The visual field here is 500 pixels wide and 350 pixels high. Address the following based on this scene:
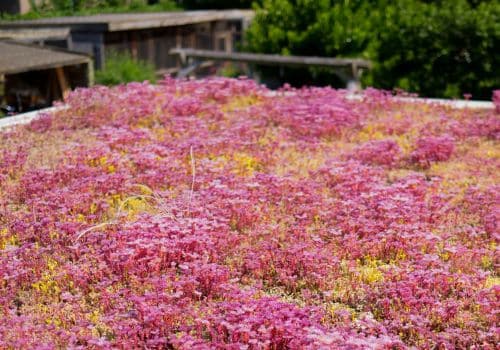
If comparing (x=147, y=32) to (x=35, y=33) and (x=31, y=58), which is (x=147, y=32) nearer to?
(x=35, y=33)

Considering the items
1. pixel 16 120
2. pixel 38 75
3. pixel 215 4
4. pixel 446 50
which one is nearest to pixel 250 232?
pixel 16 120

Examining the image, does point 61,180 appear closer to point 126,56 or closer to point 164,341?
point 164,341

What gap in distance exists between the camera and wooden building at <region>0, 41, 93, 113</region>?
54.6ft

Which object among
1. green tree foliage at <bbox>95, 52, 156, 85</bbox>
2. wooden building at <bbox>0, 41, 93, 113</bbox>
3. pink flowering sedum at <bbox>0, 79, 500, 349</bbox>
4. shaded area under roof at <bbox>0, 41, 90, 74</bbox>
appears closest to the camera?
pink flowering sedum at <bbox>0, 79, 500, 349</bbox>

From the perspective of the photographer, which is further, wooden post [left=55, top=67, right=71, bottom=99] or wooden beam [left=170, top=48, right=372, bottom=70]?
wooden post [left=55, top=67, right=71, bottom=99]

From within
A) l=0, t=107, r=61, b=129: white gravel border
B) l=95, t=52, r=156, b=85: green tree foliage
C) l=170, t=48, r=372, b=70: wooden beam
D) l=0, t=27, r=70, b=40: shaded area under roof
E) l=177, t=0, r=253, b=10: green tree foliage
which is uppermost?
l=177, t=0, r=253, b=10: green tree foliage

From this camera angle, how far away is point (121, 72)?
2194cm

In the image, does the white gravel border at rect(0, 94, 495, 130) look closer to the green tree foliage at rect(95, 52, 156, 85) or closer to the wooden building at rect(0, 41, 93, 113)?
the wooden building at rect(0, 41, 93, 113)

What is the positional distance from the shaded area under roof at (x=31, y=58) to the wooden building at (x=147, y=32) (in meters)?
4.15

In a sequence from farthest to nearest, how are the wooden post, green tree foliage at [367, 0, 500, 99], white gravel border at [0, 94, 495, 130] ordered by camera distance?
1. the wooden post
2. green tree foliage at [367, 0, 500, 99]
3. white gravel border at [0, 94, 495, 130]

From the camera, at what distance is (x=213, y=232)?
7.12m

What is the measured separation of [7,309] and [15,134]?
5.99 m

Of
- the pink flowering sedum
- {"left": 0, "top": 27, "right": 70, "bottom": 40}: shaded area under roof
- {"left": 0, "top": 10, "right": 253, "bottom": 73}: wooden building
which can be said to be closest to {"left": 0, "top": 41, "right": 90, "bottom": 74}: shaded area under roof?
{"left": 0, "top": 10, "right": 253, "bottom": 73}: wooden building

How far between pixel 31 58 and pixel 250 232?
11.2 meters
